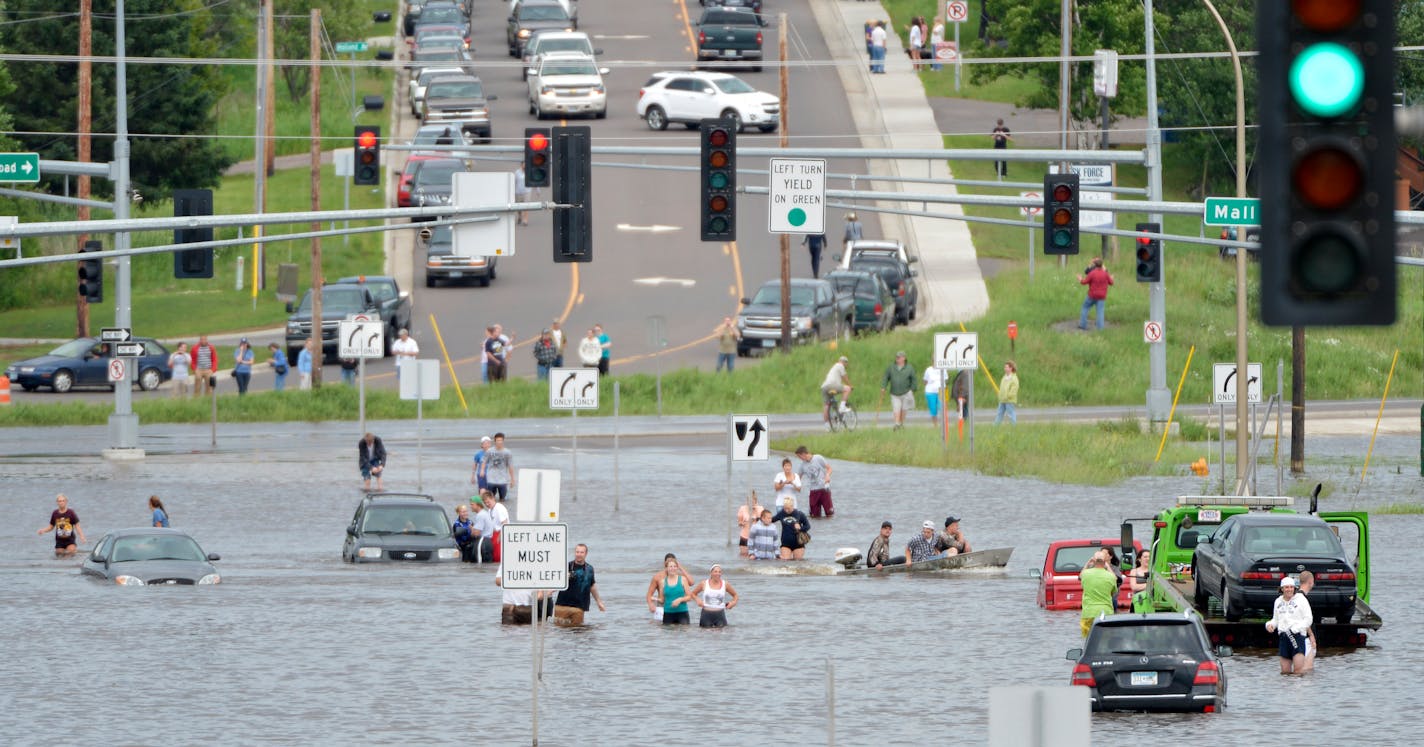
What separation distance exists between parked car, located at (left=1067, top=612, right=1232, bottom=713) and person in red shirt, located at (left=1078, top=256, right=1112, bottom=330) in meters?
35.0

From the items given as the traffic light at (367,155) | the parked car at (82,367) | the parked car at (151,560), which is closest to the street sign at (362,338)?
the traffic light at (367,155)

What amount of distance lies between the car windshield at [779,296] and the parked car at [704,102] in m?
14.2

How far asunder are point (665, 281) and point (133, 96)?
1986cm

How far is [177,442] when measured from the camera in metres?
48.2

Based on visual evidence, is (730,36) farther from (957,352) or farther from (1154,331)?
(957,352)

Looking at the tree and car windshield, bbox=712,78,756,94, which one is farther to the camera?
car windshield, bbox=712,78,756,94

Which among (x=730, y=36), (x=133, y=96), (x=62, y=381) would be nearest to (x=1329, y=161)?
(x=62, y=381)

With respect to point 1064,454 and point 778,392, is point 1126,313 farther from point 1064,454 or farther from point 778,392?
point 1064,454

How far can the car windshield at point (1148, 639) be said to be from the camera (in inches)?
844

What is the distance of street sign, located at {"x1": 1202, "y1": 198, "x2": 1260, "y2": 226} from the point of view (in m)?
30.9

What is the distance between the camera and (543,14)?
87188 millimetres

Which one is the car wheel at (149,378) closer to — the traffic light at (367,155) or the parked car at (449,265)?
the parked car at (449,265)

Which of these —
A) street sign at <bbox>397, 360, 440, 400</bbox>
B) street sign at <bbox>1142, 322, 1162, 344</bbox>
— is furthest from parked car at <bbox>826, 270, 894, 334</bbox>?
street sign at <bbox>397, 360, 440, 400</bbox>

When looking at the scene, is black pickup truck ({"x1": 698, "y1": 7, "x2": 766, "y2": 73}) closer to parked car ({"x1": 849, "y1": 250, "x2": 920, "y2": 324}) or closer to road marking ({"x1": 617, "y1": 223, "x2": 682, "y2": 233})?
road marking ({"x1": 617, "y1": 223, "x2": 682, "y2": 233})
